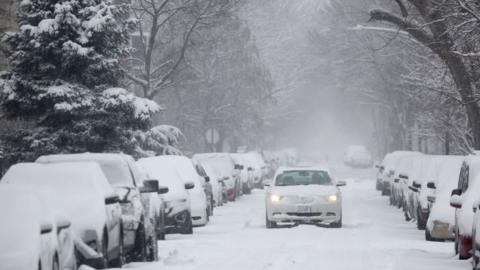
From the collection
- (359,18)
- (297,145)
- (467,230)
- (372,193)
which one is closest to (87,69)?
(467,230)

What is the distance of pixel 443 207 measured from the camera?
23.0 meters

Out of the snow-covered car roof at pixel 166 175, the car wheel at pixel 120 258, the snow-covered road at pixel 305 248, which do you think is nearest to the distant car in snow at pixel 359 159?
the snow-covered road at pixel 305 248

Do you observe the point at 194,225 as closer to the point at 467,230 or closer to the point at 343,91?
the point at 467,230

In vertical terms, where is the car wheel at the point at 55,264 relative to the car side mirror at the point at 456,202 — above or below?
below

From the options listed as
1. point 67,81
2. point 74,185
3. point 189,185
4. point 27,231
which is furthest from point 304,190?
point 27,231

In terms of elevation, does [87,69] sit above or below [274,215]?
above

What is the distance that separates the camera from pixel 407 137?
68.4 metres

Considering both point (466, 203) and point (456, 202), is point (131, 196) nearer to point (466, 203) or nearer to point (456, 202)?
point (456, 202)

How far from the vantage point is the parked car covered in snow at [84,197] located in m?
15.5

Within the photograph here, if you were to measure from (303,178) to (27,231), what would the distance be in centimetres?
1787

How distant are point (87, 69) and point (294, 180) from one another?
20.1ft

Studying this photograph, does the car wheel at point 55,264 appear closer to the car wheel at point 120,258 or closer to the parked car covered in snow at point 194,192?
the car wheel at point 120,258

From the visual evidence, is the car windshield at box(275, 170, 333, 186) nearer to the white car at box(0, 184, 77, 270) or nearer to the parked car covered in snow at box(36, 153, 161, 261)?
the parked car covered in snow at box(36, 153, 161, 261)

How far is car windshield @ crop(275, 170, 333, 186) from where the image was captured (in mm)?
28672
